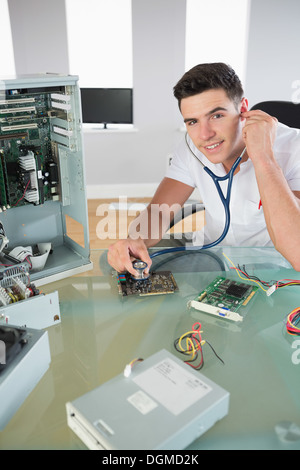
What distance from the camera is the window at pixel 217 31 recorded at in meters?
3.99

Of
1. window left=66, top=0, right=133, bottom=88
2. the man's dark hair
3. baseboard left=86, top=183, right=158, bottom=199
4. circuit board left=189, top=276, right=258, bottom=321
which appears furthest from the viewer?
baseboard left=86, top=183, right=158, bottom=199

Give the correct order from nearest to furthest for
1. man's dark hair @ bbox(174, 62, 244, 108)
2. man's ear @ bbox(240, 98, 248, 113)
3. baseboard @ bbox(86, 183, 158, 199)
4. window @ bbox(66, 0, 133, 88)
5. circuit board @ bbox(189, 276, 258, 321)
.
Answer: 1. circuit board @ bbox(189, 276, 258, 321)
2. man's dark hair @ bbox(174, 62, 244, 108)
3. man's ear @ bbox(240, 98, 248, 113)
4. window @ bbox(66, 0, 133, 88)
5. baseboard @ bbox(86, 183, 158, 199)

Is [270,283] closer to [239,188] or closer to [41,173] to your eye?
[239,188]

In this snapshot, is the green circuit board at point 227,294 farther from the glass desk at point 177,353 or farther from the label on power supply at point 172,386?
the label on power supply at point 172,386

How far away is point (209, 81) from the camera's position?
4.63 ft

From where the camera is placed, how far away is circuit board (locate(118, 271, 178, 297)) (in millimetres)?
1193

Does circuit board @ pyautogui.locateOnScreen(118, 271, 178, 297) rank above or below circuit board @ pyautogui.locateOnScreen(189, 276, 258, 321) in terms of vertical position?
below

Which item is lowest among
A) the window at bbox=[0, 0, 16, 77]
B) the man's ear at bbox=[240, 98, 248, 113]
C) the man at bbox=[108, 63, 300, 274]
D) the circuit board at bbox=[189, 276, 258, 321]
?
the circuit board at bbox=[189, 276, 258, 321]

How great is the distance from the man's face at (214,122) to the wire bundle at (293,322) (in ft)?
2.28

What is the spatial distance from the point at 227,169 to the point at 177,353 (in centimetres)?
96

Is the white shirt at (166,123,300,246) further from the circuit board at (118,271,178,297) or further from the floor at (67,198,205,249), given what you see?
the floor at (67,198,205,249)

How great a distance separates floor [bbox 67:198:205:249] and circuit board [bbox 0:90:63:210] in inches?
68.9

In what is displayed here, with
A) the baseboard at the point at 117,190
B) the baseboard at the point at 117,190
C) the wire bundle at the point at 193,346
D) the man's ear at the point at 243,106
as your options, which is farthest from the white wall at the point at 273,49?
the wire bundle at the point at 193,346

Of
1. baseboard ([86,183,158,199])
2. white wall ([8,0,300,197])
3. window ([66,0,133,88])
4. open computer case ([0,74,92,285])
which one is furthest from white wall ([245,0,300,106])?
open computer case ([0,74,92,285])
